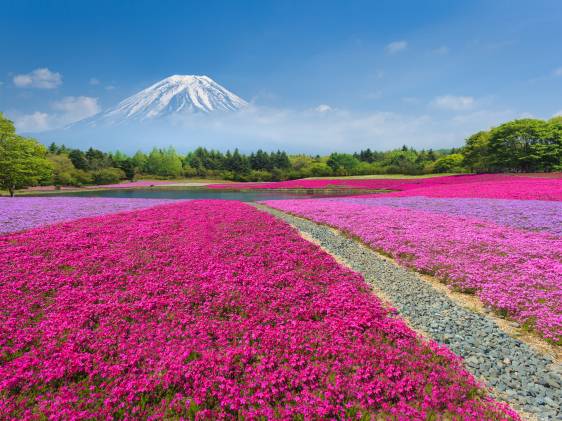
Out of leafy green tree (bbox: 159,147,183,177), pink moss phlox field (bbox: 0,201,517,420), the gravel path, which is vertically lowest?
the gravel path

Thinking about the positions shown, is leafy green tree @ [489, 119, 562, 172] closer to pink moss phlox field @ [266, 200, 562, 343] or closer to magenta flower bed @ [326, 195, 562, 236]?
magenta flower bed @ [326, 195, 562, 236]

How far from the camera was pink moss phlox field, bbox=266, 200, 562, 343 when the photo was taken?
766 centimetres

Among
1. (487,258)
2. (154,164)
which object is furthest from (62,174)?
(487,258)

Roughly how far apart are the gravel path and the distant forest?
49178 mm

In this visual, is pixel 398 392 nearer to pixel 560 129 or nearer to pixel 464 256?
pixel 464 256

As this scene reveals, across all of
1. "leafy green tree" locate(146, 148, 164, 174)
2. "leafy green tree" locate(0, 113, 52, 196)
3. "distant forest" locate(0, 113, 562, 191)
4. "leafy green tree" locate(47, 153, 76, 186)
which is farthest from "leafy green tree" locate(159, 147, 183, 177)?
"leafy green tree" locate(0, 113, 52, 196)

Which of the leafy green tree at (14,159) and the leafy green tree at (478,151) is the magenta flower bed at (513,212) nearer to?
the leafy green tree at (14,159)

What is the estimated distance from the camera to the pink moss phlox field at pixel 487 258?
7.66m

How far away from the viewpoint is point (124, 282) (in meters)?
8.70

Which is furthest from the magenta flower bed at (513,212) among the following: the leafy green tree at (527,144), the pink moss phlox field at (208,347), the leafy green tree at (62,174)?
the leafy green tree at (62,174)

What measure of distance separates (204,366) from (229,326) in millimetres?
1389

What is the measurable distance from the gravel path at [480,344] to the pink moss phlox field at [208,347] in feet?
2.54

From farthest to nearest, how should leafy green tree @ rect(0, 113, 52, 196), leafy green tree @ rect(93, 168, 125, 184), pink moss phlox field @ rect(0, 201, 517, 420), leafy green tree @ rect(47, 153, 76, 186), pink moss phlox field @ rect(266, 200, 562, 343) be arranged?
leafy green tree @ rect(93, 168, 125, 184) < leafy green tree @ rect(47, 153, 76, 186) < leafy green tree @ rect(0, 113, 52, 196) < pink moss phlox field @ rect(266, 200, 562, 343) < pink moss phlox field @ rect(0, 201, 517, 420)

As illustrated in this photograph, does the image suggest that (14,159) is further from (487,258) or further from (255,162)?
(255,162)
